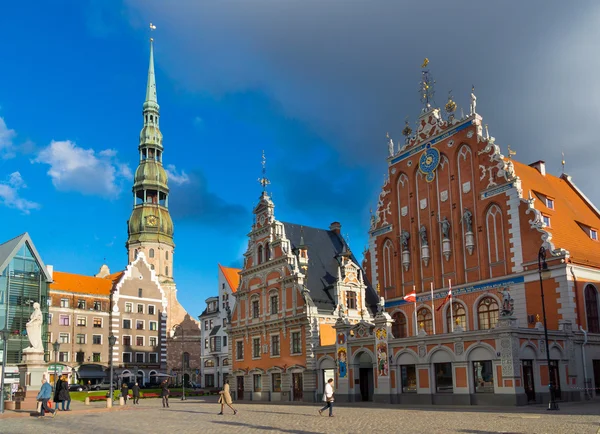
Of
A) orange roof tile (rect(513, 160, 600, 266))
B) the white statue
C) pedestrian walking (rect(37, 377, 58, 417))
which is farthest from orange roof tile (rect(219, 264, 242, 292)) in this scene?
pedestrian walking (rect(37, 377, 58, 417))

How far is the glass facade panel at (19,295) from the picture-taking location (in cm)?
6577

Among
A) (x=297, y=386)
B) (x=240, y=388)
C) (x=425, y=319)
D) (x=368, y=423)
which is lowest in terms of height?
(x=240, y=388)

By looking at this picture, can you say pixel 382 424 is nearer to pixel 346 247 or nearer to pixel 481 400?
pixel 481 400

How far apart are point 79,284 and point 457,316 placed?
185 feet

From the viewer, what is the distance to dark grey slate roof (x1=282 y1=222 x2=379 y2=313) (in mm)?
46875

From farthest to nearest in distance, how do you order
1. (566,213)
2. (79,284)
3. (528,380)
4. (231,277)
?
(79,284) < (231,277) < (566,213) < (528,380)

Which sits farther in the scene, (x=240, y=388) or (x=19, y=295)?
(x=19, y=295)

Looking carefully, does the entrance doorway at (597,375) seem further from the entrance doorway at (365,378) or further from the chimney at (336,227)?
the chimney at (336,227)

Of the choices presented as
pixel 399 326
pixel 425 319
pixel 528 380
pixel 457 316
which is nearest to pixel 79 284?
pixel 399 326

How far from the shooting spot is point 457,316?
133ft

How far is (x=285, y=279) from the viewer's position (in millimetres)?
47031

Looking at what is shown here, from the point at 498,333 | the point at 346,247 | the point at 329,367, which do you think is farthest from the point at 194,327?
the point at 498,333

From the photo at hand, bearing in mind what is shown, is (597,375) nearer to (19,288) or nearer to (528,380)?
(528,380)

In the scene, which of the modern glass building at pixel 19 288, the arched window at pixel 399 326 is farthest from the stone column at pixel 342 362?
the modern glass building at pixel 19 288
